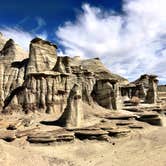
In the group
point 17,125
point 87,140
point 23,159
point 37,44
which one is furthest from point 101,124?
point 37,44

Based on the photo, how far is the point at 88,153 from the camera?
21969 millimetres

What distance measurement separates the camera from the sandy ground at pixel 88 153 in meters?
19.2

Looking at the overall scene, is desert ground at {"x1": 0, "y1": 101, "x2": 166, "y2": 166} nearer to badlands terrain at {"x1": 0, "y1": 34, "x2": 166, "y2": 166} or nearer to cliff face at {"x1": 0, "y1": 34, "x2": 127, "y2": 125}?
badlands terrain at {"x1": 0, "y1": 34, "x2": 166, "y2": 166}

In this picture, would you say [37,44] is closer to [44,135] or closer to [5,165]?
[44,135]

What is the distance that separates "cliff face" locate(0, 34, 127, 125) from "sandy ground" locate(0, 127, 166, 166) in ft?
15.1

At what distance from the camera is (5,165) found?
17.2 m

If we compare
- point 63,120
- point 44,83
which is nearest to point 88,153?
point 63,120

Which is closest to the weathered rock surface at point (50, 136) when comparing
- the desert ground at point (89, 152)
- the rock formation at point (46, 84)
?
the desert ground at point (89, 152)

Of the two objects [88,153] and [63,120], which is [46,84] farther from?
[88,153]

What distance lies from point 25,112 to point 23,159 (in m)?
12.5

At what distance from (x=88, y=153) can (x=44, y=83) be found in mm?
13155

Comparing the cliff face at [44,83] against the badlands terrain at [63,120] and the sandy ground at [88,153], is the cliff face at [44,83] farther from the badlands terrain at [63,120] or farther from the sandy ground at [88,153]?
the sandy ground at [88,153]

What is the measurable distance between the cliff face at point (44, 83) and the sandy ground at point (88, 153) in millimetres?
4590

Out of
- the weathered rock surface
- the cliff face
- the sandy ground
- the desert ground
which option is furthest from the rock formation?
the sandy ground
